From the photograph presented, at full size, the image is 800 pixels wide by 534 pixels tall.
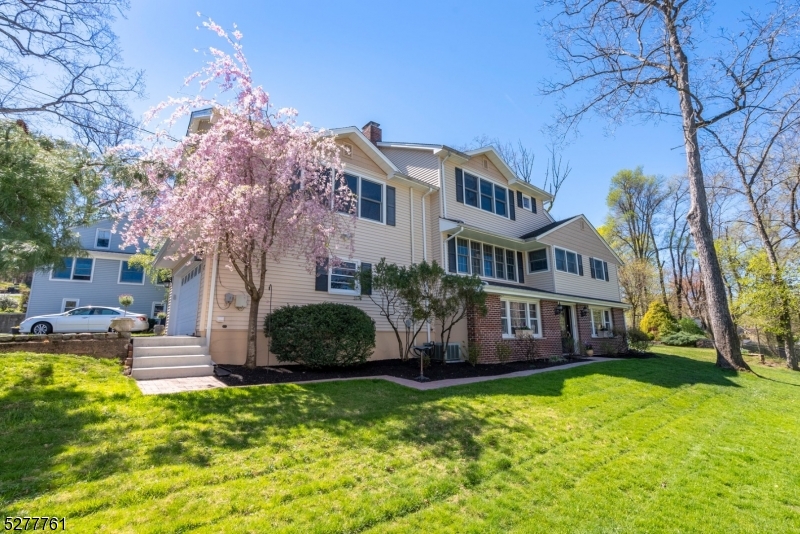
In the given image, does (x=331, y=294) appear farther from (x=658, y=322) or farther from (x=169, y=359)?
(x=658, y=322)

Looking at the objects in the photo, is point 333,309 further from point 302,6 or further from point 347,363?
point 302,6

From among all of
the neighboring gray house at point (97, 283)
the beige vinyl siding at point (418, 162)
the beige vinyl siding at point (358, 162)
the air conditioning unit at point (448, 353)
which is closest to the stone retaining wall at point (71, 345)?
the beige vinyl siding at point (358, 162)

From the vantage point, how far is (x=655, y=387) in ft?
31.4

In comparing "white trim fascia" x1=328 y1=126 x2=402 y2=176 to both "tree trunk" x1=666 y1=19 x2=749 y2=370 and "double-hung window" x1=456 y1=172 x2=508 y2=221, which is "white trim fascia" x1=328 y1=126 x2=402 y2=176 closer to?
"double-hung window" x1=456 y1=172 x2=508 y2=221

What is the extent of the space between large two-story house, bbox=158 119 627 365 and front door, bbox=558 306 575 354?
0.05 m

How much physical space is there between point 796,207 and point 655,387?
60.9 ft

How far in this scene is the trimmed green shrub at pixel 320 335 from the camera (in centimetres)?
880

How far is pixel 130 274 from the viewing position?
22219 mm

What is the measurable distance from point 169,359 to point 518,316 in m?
11.6

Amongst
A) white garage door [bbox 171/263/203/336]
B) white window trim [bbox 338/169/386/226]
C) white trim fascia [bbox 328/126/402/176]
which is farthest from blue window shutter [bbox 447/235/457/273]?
white garage door [bbox 171/263/203/336]

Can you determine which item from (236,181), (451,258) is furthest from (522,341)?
(236,181)

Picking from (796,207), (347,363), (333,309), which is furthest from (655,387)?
(796,207)

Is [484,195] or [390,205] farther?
[484,195]

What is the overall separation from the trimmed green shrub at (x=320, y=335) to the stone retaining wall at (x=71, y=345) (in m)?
4.09
